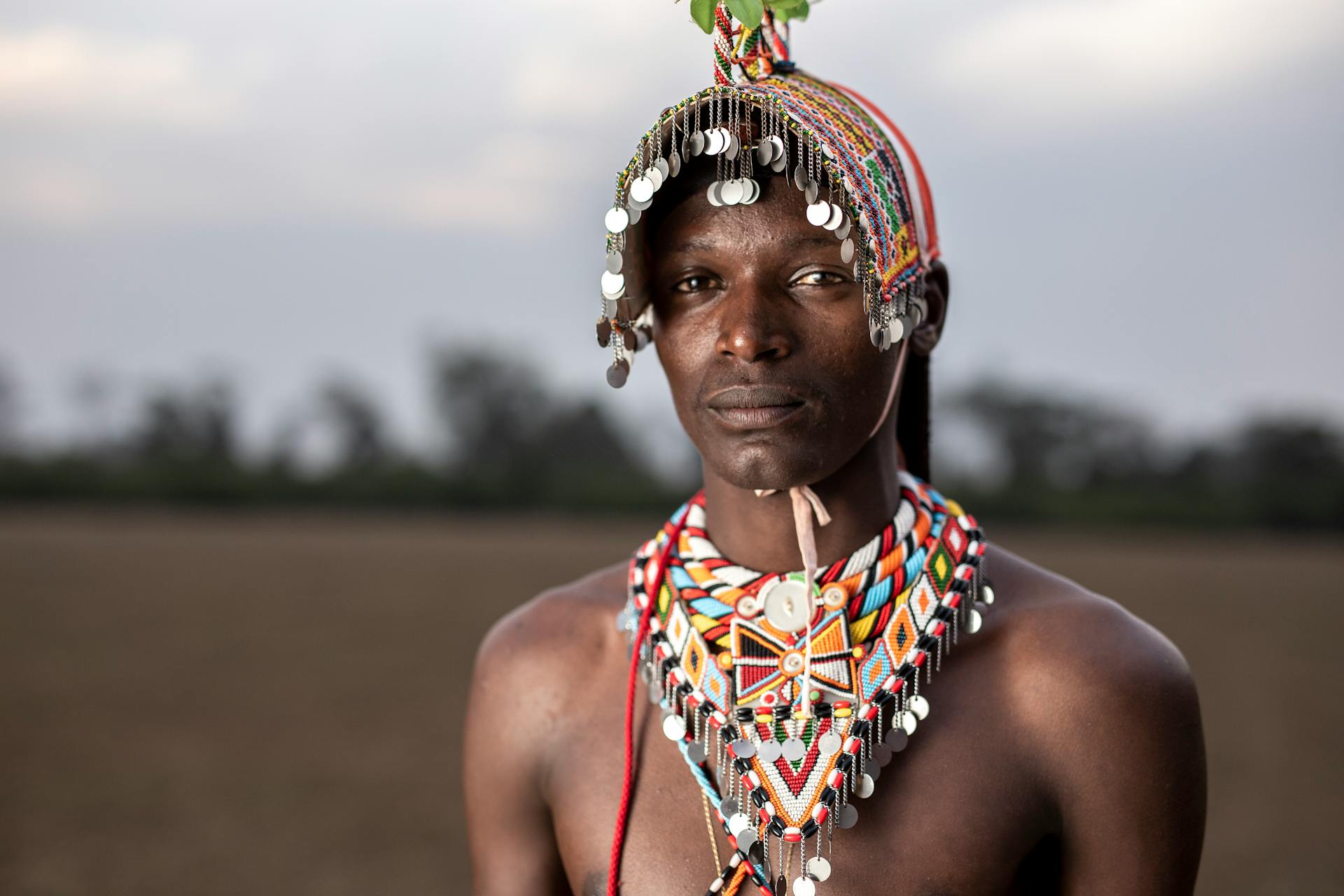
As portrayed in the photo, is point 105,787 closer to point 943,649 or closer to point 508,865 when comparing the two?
point 508,865

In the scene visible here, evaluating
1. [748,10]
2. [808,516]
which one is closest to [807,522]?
[808,516]

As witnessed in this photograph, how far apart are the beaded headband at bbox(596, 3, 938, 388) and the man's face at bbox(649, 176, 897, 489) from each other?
1.7 inches

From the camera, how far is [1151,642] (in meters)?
2.78

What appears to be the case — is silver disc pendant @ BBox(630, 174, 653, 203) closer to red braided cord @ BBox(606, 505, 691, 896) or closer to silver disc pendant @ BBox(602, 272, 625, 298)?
silver disc pendant @ BBox(602, 272, 625, 298)

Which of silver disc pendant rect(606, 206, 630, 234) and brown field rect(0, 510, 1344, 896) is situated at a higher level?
Answer: silver disc pendant rect(606, 206, 630, 234)

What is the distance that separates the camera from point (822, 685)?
2748 millimetres

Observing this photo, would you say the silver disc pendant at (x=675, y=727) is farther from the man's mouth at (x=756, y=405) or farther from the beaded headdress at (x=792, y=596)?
the man's mouth at (x=756, y=405)

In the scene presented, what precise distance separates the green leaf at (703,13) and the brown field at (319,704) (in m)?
8.89

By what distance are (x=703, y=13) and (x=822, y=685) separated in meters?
1.48

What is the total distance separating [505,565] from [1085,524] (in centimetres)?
1534

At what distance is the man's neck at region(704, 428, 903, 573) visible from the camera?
2.89m

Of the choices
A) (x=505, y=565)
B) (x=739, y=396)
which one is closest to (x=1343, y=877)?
(x=739, y=396)

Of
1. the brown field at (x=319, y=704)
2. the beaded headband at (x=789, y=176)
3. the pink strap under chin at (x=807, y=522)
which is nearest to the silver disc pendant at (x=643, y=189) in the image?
the beaded headband at (x=789, y=176)

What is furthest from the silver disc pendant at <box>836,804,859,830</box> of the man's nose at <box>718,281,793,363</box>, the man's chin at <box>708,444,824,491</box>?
the man's nose at <box>718,281,793,363</box>
